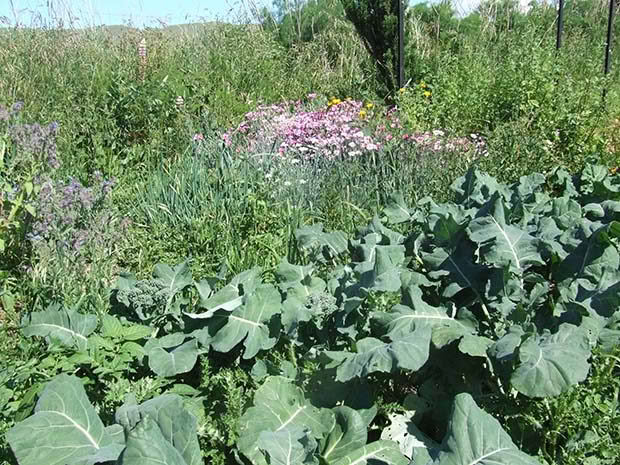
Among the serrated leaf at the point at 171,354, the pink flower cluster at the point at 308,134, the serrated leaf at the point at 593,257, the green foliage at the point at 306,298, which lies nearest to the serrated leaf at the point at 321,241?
the green foliage at the point at 306,298

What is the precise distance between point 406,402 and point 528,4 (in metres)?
16.1

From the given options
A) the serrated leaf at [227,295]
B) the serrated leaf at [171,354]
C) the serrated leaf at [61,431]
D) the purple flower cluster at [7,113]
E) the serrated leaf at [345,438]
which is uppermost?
the purple flower cluster at [7,113]

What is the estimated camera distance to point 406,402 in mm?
2479

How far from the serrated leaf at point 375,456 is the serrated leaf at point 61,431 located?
2.39 feet

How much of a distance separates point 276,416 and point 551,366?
3.01ft

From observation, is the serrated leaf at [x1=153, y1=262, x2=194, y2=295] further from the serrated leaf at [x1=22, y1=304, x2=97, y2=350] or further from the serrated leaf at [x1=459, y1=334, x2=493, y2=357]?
the serrated leaf at [x1=459, y1=334, x2=493, y2=357]

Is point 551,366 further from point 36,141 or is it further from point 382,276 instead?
point 36,141

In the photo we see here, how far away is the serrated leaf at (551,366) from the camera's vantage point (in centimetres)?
205

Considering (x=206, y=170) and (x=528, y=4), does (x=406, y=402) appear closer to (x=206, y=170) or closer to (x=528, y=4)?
(x=206, y=170)

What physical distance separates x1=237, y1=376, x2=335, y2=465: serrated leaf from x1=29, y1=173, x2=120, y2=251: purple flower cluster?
2037mm

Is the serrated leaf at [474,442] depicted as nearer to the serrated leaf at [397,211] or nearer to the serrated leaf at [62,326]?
the serrated leaf at [62,326]

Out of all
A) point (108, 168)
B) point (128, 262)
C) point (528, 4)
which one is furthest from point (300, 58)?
point (528, 4)

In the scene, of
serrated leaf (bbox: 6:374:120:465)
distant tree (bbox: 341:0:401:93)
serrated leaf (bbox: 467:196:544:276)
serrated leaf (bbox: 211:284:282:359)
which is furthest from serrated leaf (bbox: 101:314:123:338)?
distant tree (bbox: 341:0:401:93)

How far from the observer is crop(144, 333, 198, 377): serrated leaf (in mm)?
2627
